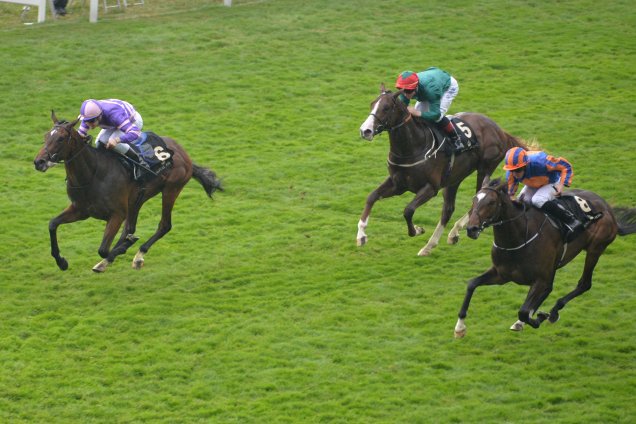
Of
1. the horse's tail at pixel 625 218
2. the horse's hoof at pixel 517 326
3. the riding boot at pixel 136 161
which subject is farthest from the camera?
the riding boot at pixel 136 161

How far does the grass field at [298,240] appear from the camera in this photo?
12.3 m

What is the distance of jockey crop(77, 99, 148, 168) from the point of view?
1416 cm

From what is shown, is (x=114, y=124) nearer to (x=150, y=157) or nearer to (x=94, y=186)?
(x=150, y=157)

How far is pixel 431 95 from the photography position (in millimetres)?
14844

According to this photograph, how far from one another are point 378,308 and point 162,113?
30.6 feet

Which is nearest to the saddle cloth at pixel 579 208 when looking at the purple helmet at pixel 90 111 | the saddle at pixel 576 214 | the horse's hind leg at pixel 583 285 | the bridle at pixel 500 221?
the saddle at pixel 576 214

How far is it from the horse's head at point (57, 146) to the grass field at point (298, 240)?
1.96 metres

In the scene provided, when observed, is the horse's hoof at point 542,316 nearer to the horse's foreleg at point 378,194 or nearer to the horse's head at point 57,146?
the horse's foreleg at point 378,194

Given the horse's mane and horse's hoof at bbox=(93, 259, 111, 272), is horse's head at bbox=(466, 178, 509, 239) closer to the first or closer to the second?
the horse's mane

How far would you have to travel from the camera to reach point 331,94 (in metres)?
23.4

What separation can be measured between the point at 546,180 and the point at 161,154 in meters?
5.23

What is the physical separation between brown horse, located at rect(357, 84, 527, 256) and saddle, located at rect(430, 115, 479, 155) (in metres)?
0.09

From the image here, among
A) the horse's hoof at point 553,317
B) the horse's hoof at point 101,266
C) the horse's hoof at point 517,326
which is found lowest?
the horse's hoof at point 101,266

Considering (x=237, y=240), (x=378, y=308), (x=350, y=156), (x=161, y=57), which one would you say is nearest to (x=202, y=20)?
(x=161, y=57)
